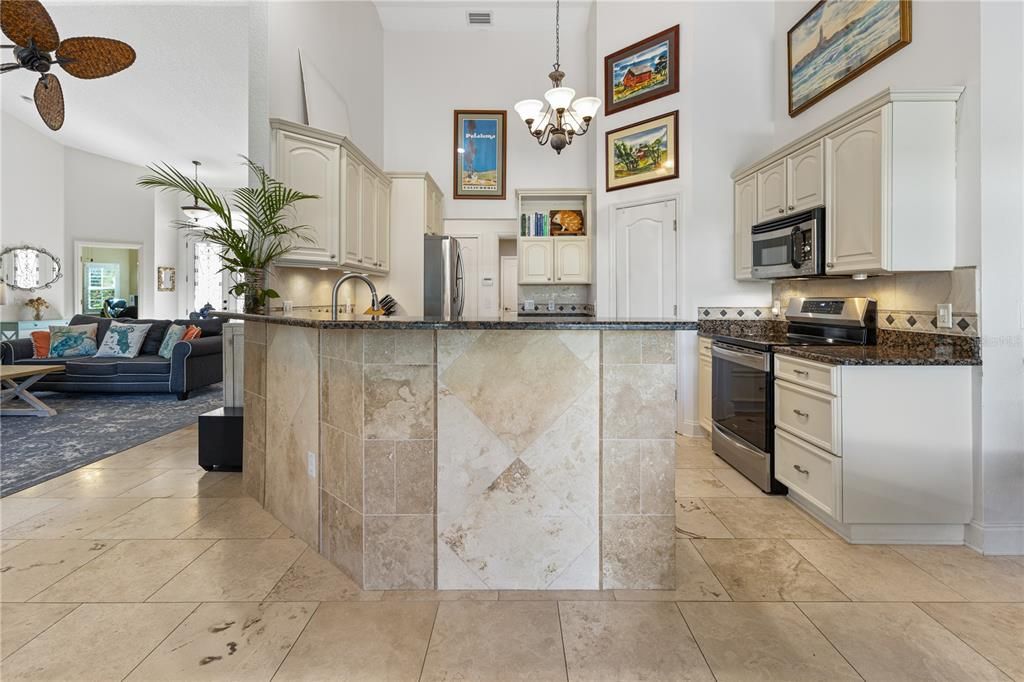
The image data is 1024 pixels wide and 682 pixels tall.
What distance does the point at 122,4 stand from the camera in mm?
4480

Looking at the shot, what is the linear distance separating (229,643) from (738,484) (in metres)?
2.82

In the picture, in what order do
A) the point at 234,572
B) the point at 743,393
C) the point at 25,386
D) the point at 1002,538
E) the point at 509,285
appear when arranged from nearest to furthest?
the point at 234,572
the point at 1002,538
the point at 743,393
the point at 25,386
the point at 509,285

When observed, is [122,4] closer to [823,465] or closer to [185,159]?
[185,159]

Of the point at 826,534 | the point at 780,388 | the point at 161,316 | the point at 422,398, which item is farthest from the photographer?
the point at 161,316

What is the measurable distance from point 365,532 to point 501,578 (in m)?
0.57

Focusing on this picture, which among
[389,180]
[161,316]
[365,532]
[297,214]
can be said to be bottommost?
[365,532]

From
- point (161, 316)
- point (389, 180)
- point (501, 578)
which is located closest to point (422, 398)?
point (501, 578)

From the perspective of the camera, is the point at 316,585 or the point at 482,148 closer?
the point at 316,585

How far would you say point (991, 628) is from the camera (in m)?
1.58

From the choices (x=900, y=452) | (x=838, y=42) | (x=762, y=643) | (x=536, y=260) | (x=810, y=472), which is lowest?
(x=762, y=643)

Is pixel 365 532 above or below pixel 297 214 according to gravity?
below

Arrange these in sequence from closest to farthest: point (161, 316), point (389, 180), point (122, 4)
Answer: point (122, 4) < point (389, 180) < point (161, 316)

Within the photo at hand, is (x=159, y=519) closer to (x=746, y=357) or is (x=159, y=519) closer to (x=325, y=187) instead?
(x=325, y=187)

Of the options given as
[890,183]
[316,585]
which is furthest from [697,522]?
[890,183]
